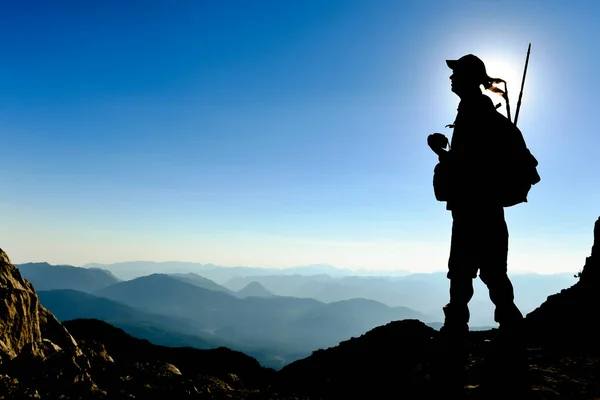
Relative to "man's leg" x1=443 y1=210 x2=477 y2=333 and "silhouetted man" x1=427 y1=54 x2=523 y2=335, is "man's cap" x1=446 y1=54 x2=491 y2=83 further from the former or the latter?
"man's leg" x1=443 y1=210 x2=477 y2=333

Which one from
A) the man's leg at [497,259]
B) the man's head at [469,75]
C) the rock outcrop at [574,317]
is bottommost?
the rock outcrop at [574,317]

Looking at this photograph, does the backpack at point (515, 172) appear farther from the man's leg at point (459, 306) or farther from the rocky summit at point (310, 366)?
the rocky summit at point (310, 366)

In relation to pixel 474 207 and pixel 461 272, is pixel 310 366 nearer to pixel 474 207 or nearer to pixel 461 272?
pixel 461 272

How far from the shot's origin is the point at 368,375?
7172 millimetres

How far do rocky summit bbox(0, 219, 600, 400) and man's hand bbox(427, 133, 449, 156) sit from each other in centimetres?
326

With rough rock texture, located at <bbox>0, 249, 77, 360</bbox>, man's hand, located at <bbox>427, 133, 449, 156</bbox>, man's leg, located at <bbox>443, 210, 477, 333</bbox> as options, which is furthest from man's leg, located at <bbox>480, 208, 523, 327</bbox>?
rough rock texture, located at <bbox>0, 249, 77, 360</bbox>

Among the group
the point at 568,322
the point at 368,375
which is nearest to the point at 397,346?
the point at 368,375

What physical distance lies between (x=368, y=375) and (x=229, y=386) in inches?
113

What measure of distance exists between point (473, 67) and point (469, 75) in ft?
0.50

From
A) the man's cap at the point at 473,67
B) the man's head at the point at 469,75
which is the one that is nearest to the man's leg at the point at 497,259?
the man's head at the point at 469,75

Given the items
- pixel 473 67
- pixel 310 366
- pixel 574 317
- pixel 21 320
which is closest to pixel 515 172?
pixel 473 67

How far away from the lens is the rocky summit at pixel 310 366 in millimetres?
5199

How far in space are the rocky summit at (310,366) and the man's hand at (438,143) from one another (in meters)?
3.26

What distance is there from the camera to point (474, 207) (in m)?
5.79
